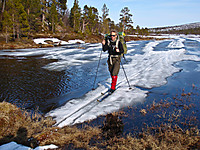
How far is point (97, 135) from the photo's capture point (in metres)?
3.07

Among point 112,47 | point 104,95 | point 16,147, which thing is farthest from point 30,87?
point 16,147

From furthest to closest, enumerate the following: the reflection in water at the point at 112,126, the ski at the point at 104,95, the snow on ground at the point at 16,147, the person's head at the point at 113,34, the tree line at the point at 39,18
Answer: the tree line at the point at 39,18 → the person's head at the point at 113,34 → the ski at the point at 104,95 → the reflection in water at the point at 112,126 → the snow on ground at the point at 16,147

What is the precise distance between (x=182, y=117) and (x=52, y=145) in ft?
10.8

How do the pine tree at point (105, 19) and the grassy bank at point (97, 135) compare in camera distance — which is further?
the pine tree at point (105, 19)

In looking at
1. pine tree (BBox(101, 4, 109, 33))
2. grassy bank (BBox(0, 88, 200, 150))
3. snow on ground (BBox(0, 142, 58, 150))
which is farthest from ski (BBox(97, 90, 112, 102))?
pine tree (BBox(101, 4, 109, 33))

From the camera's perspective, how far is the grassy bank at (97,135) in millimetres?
2688

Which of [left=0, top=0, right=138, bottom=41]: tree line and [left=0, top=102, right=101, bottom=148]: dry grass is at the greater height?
[left=0, top=0, right=138, bottom=41]: tree line

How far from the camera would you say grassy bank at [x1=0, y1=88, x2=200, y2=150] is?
2.69 m

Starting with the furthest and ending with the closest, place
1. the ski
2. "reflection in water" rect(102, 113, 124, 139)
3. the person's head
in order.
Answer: the person's head → the ski → "reflection in water" rect(102, 113, 124, 139)

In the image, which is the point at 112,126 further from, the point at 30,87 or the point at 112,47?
the point at 30,87

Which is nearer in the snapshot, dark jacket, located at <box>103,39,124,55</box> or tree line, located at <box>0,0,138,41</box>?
dark jacket, located at <box>103,39,124,55</box>

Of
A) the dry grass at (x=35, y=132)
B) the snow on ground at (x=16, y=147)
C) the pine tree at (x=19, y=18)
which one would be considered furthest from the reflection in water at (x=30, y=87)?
the pine tree at (x=19, y=18)

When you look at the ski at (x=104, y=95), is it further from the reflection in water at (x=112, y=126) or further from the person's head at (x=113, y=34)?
the person's head at (x=113, y=34)

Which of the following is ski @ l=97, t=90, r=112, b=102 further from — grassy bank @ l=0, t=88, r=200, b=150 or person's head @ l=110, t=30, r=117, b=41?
person's head @ l=110, t=30, r=117, b=41
